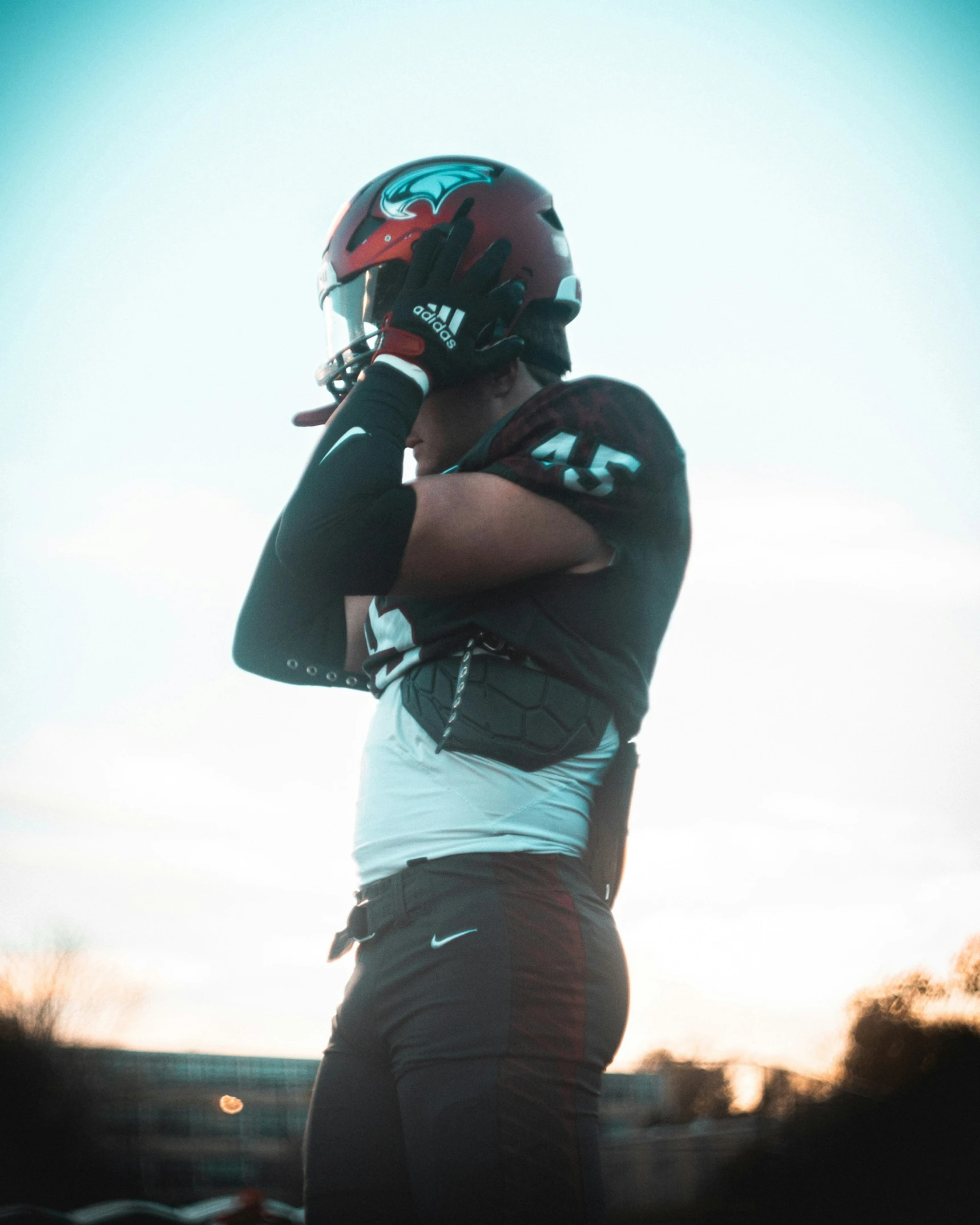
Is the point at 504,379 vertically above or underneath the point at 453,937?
above

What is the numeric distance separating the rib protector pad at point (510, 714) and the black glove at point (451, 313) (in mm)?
617

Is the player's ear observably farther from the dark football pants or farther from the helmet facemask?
the dark football pants

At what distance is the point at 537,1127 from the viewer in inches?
57.9

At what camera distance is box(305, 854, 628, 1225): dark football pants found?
1.46 metres

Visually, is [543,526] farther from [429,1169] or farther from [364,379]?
[429,1169]

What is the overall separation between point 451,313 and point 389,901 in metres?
1.12

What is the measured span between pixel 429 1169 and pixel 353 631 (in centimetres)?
121

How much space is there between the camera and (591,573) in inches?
73.4

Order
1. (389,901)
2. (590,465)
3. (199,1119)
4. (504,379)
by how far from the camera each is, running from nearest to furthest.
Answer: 1. (389,901)
2. (590,465)
3. (504,379)
4. (199,1119)

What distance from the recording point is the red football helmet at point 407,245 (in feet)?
7.55

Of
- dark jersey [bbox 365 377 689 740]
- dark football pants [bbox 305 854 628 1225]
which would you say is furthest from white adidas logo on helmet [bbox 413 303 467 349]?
dark football pants [bbox 305 854 628 1225]

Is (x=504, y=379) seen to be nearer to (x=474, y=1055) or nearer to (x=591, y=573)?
(x=591, y=573)

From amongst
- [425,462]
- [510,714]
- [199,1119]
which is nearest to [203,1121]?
[199,1119]

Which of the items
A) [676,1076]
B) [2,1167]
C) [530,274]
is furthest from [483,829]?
[676,1076]
